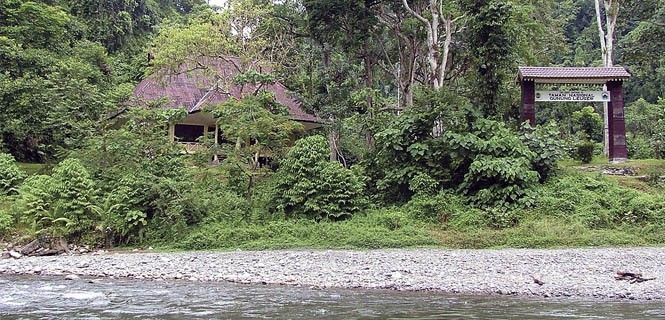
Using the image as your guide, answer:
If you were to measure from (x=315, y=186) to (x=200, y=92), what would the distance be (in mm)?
13261

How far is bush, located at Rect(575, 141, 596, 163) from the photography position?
2070 centimetres

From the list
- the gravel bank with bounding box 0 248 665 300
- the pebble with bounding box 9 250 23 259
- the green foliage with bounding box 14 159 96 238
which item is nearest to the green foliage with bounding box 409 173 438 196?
the gravel bank with bounding box 0 248 665 300

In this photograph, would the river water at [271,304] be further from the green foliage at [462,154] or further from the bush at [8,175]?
the bush at [8,175]

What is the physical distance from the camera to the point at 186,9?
45.2m

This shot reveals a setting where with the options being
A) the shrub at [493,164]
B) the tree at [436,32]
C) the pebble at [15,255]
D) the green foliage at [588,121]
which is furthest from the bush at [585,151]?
the pebble at [15,255]

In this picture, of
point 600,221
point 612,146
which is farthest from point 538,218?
point 612,146

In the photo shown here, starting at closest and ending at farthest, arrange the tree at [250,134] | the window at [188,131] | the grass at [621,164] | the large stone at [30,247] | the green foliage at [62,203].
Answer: the large stone at [30,247]
the green foliage at [62,203]
the tree at [250,134]
the grass at [621,164]
the window at [188,131]

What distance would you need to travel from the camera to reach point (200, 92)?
Answer: 1124 inches

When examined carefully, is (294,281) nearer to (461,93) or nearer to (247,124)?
(247,124)

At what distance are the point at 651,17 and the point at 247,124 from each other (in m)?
17.1

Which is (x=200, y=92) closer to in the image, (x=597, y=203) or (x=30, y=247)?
(x=30, y=247)

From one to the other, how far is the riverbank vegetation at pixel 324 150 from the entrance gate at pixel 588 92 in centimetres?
72

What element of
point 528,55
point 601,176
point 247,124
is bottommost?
point 601,176

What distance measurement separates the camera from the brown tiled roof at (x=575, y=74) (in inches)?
761
